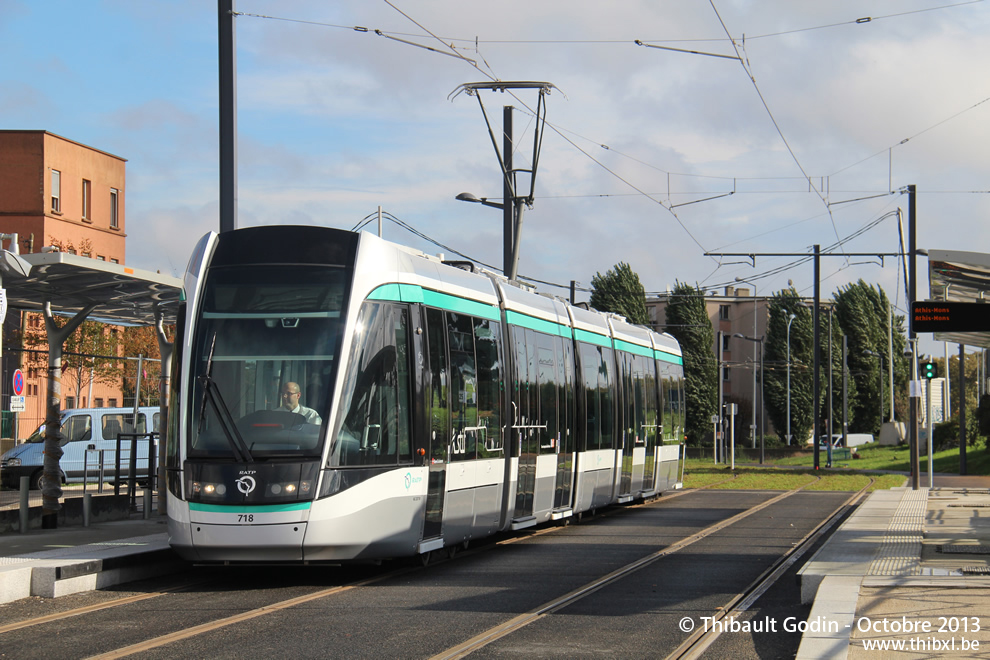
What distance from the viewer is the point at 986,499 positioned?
26.1 meters

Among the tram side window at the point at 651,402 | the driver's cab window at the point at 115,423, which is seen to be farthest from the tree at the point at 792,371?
the tram side window at the point at 651,402

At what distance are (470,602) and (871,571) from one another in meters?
3.68

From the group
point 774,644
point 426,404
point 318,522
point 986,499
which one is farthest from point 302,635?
point 986,499

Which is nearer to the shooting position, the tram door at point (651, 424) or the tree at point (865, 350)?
the tram door at point (651, 424)

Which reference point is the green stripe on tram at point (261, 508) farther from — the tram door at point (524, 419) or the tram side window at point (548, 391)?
the tram side window at point (548, 391)

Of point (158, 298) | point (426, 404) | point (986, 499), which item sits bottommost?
point (986, 499)

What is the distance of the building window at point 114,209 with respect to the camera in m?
56.2

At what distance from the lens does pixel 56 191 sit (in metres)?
52.0

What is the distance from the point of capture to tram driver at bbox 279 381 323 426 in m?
11.6

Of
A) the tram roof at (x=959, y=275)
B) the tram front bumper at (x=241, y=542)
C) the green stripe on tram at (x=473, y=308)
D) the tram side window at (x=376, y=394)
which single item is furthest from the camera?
the tram roof at (x=959, y=275)

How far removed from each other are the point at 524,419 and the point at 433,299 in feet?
11.5

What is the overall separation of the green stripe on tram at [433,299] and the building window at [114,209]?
4407cm

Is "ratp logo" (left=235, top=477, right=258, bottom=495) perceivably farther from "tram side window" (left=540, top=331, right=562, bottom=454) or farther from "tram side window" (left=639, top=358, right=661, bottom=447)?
"tram side window" (left=639, top=358, right=661, bottom=447)

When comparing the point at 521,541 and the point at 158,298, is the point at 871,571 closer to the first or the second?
the point at 521,541
